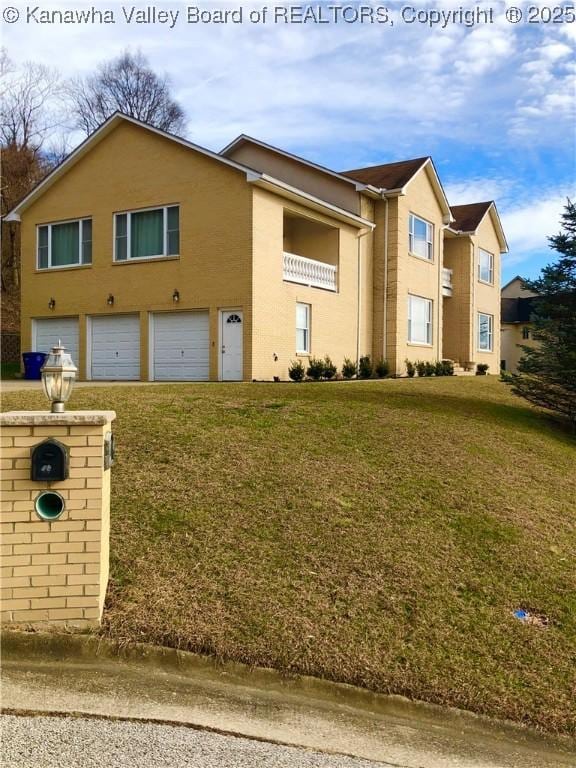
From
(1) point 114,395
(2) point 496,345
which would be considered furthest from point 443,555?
(2) point 496,345

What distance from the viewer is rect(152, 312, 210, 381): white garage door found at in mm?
20016

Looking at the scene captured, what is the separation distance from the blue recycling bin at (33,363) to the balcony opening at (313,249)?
869cm

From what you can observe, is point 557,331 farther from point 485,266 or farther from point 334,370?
point 485,266

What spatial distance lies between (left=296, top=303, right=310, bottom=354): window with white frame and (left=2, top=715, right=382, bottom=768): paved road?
17.8 m

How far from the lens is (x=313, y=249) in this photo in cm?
2369

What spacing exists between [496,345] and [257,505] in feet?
101

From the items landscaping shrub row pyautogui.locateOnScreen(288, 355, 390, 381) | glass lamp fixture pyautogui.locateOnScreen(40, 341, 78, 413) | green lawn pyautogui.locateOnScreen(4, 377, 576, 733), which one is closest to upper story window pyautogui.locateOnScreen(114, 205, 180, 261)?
landscaping shrub row pyautogui.locateOnScreen(288, 355, 390, 381)

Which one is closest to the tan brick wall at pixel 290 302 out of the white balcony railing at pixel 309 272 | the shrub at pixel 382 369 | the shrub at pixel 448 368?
the white balcony railing at pixel 309 272

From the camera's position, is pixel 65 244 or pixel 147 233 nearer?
pixel 147 233

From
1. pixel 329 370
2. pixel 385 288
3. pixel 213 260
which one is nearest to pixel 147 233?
pixel 213 260

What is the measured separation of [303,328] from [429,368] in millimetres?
7487

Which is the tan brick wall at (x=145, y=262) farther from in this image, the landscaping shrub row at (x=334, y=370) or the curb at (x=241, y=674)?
the curb at (x=241, y=674)

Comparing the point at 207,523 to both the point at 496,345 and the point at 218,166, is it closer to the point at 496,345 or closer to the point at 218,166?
the point at 218,166

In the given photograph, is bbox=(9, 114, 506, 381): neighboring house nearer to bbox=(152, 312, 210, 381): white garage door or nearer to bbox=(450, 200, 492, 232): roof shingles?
bbox=(152, 312, 210, 381): white garage door
